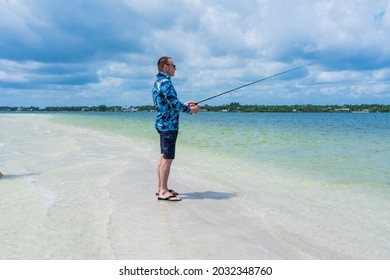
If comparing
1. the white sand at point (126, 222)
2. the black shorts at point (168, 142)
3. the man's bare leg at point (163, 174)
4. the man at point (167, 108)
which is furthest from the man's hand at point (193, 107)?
the white sand at point (126, 222)

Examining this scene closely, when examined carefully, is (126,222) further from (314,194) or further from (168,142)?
(314,194)

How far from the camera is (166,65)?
19.5ft

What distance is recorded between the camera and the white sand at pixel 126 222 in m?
3.90

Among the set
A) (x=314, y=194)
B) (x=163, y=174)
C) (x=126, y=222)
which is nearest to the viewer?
(x=126, y=222)

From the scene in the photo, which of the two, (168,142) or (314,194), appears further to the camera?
(314,194)

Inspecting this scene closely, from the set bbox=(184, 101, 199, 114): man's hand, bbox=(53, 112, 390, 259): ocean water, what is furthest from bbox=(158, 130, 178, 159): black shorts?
Result: bbox=(53, 112, 390, 259): ocean water

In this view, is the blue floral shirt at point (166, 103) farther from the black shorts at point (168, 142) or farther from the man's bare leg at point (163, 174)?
the man's bare leg at point (163, 174)

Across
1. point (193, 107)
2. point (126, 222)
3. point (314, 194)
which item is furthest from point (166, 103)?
point (314, 194)

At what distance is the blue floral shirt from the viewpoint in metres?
5.82

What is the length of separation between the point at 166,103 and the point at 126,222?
2.08 meters

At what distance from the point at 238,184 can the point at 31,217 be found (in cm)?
433

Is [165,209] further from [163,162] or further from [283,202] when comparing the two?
[283,202]

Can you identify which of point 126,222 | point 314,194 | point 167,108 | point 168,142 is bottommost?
point 314,194

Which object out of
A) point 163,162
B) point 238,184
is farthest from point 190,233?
point 238,184
